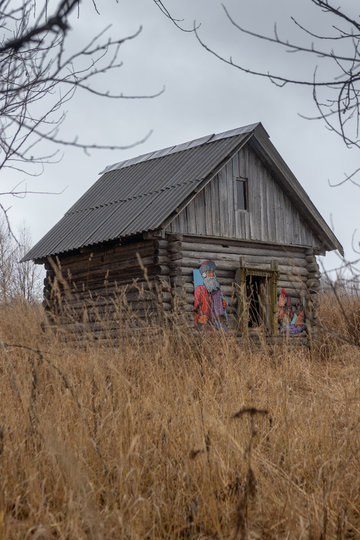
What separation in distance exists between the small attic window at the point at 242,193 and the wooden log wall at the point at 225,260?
90 cm

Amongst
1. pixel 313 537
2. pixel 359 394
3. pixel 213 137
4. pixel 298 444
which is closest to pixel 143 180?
pixel 213 137

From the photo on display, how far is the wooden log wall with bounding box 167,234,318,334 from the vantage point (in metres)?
12.9

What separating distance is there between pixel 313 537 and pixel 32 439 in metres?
1.82

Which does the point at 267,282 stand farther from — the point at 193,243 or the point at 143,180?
the point at 143,180

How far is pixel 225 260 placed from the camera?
1395 cm

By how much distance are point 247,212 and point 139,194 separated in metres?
2.48

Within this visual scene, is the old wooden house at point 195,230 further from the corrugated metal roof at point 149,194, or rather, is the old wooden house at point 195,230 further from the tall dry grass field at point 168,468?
the tall dry grass field at point 168,468

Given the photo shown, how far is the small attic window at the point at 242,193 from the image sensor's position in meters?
14.8

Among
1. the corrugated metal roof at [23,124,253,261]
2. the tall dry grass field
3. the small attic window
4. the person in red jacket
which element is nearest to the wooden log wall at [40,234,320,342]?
the person in red jacket

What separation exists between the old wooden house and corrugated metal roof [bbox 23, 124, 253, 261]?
0.12ft

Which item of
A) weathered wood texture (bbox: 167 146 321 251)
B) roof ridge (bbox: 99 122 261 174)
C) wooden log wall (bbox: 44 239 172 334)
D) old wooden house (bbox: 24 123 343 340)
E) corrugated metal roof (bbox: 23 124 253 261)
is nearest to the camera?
wooden log wall (bbox: 44 239 172 334)

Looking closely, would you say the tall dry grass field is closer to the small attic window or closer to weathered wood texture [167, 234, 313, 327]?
weathered wood texture [167, 234, 313, 327]

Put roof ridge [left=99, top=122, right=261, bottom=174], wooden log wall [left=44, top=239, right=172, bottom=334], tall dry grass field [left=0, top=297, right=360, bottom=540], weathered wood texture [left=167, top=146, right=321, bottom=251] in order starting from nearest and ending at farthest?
1. tall dry grass field [left=0, top=297, right=360, bottom=540]
2. wooden log wall [left=44, top=239, right=172, bottom=334]
3. weathered wood texture [left=167, top=146, right=321, bottom=251]
4. roof ridge [left=99, top=122, right=261, bottom=174]

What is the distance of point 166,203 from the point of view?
13.0 m
